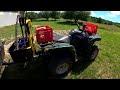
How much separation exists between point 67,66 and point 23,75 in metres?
1.34

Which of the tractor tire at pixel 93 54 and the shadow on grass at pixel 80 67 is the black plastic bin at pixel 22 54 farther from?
the tractor tire at pixel 93 54

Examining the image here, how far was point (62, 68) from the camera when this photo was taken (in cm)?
576

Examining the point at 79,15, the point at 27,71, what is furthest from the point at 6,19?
the point at 27,71

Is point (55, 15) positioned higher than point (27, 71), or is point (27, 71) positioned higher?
point (27, 71)

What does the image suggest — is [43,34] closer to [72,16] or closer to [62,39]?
[62,39]

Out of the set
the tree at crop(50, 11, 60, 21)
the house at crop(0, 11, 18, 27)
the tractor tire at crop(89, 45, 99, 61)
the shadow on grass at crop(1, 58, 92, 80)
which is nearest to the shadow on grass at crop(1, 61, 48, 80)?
the shadow on grass at crop(1, 58, 92, 80)

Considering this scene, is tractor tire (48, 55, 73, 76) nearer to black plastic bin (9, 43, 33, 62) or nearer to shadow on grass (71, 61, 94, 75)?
shadow on grass (71, 61, 94, 75)

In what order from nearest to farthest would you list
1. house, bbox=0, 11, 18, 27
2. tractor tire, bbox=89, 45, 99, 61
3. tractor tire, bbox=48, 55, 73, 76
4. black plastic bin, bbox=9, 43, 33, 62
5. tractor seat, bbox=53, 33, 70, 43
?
black plastic bin, bbox=9, 43, 33, 62 < tractor tire, bbox=48, 55, 73, 76 < tractor seat, bbox=53, 33, 70, 43 < tractor tire, bbox=89, 45, 99, 61 < house, bbox=0, 11, 18, 27

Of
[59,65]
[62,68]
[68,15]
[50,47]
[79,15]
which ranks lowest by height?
[68,15]

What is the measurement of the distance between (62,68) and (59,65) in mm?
214

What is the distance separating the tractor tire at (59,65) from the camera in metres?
5.54

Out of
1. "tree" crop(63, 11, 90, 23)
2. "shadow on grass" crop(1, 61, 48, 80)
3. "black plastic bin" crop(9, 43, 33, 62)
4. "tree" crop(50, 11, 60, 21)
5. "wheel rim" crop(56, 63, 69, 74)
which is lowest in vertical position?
"tree" crop(50, 11, 60, 21)

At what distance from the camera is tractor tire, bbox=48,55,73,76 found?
18.2 feet
